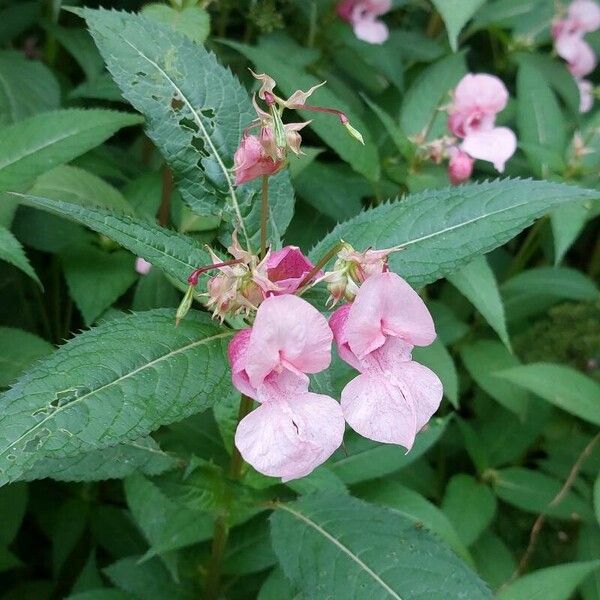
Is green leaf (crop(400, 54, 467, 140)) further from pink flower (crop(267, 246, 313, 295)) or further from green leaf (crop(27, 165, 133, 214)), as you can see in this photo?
pink flower (crop(267, 246, 313, 295))

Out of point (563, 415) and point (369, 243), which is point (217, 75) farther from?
point (563, 415)

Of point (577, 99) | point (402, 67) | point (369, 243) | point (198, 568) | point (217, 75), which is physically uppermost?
point (217, 75)

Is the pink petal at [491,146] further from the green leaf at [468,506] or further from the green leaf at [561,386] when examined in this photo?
the green leaf at [468,506]

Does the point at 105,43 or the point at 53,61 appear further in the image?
the point at 53,61

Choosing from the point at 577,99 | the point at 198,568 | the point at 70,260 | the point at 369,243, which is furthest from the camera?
the point at 577,99

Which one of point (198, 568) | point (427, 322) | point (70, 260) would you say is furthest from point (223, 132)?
point (198, 568)

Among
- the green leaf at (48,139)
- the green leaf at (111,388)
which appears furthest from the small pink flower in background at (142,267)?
the green leaf at (111,388)
